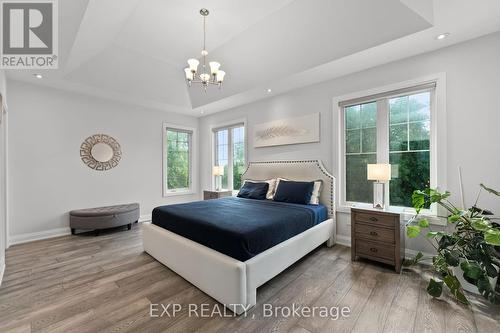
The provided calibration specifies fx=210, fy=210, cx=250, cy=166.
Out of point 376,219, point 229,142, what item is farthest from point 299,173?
point 229,142

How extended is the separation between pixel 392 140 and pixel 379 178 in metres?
0.74

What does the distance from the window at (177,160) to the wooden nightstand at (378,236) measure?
432 centimetres

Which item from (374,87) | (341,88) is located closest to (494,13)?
(374,87)

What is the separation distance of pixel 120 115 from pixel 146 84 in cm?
100

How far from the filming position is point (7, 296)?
1.99 meters

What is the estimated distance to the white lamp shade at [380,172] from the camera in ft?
8.64

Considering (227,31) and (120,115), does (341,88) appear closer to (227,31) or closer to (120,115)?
(227,31)

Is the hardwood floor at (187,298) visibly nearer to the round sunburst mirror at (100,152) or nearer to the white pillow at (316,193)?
the white pillow at (316,193)

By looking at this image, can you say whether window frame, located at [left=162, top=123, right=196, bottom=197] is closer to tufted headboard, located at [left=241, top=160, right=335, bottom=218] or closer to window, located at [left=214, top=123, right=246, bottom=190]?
window, located at [left=214, top=123, right=246, bottom=190]

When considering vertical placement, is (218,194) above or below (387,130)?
below

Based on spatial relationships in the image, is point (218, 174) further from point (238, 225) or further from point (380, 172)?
point (380, 172)

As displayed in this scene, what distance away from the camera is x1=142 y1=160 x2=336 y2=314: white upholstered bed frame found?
70.1 inches

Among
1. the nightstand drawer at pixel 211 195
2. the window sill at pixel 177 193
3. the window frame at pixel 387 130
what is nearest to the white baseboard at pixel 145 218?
the window sill at pixel 177 193

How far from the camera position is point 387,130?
3.02 metres
